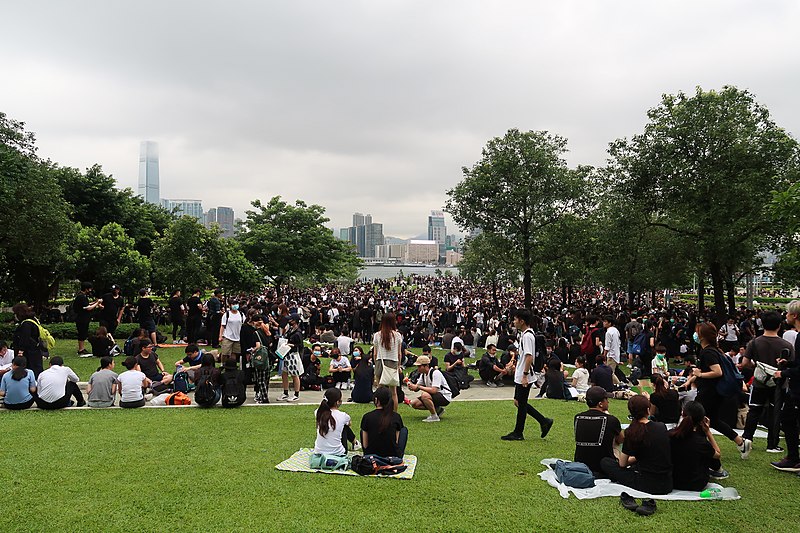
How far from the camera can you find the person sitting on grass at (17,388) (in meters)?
8.16

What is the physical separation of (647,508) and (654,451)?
597 millimetres

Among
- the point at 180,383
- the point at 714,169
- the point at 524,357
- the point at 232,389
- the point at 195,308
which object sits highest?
the point at 714,169

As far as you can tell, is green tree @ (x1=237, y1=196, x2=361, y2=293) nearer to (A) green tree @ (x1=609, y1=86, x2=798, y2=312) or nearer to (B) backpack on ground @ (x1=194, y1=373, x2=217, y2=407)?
(A) green tree @ (x1=609, y1=86, x2=798, y2=312)

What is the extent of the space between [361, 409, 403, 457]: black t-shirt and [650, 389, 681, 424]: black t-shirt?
3153 millimetres

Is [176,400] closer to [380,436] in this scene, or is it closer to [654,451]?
[380,436]

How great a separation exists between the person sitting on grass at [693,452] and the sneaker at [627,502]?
24.9 inches

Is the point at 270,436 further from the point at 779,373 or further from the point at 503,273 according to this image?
the point at 503,273

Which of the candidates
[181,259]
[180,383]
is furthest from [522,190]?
[180,383]

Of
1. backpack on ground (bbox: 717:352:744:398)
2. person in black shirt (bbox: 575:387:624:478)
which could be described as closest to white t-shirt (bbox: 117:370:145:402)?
person in black shirt (bbox: 575:387:624:478)

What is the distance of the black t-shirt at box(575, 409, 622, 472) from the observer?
5500mm

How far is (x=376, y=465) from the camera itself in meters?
5.50

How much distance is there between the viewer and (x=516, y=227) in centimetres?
2444

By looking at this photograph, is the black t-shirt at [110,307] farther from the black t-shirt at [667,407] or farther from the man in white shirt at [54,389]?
the black t-shirt at [667,407]

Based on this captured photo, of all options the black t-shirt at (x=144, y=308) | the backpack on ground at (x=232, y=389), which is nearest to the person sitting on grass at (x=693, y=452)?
the backpack on ground at (x=232, y=389)
